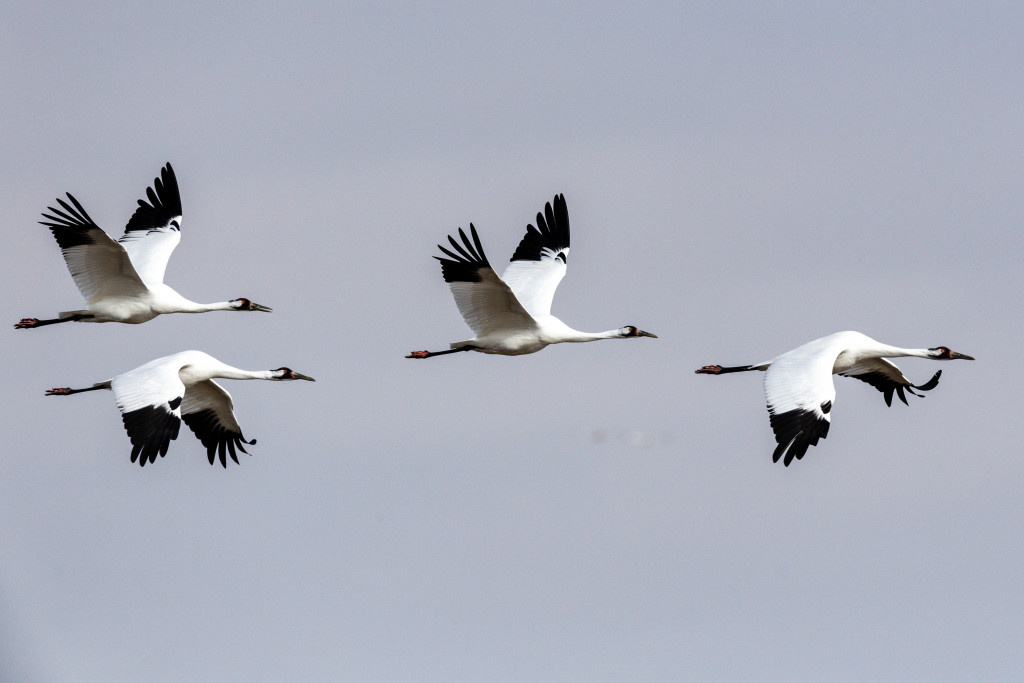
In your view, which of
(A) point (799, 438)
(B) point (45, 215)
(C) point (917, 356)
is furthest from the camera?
(C) point (917, 356)

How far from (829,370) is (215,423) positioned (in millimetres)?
10490

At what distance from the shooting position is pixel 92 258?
35.0 metres

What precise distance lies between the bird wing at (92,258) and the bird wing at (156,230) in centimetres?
Answer: 164

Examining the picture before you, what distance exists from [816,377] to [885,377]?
14.2 feet

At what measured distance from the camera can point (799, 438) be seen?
31141mm

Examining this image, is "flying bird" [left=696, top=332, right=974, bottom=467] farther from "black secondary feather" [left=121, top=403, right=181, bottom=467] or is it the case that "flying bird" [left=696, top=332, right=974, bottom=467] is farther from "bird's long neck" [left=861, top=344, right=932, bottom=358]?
"black secondary feather" [left=121, top=403, right=181, bottom=467]

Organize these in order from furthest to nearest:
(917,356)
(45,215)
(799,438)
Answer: (917,356)
(45,215)
(799,438)

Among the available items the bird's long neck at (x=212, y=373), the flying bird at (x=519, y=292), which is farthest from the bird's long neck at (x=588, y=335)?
the bird's long neck at (x=212, y=373)

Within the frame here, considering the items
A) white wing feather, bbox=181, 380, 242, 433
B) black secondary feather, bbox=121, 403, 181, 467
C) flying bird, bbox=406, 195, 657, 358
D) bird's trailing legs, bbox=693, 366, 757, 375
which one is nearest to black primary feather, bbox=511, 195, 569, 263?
flying bird, bbox=406, 195, 657, 358

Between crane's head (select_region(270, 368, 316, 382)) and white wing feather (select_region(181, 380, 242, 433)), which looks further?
crane's head (select_region(270, 368, 316, 382))

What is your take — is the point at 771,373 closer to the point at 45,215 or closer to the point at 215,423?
the point at 215,423

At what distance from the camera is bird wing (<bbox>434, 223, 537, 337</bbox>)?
33.7 metres

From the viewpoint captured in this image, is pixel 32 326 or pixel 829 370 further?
pixel 32 326

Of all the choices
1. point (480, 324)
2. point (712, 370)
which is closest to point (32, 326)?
point (480, 324)
